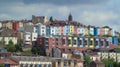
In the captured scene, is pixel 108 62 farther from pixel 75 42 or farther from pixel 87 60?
pixel 75 42

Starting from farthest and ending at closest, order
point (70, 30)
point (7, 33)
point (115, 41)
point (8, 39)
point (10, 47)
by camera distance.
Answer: point (70, 30), point (115, 41), point (7, 33), point (8, 39), point (10, 47)

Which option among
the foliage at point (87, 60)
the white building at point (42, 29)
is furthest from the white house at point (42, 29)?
the foliage at point (87, 60)

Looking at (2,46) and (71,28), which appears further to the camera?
(71,28)

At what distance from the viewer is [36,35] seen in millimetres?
62938

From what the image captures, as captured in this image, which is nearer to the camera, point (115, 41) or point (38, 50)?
point (38, 50)

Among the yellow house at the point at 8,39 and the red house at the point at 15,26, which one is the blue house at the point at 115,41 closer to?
the red house at the point at 15,26

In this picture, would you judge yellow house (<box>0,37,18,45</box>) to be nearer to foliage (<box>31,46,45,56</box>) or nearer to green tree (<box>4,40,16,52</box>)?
green tree (<box>4,40,16,52</box>)

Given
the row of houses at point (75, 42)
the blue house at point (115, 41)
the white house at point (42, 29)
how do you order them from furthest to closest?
the white house at point (42, 29), the blue house at point (115, 41), the row of houses at point (75, 42)

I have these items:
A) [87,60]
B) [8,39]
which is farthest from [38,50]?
[87,60]

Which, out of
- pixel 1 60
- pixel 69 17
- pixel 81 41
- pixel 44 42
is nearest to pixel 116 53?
pixel 81 41

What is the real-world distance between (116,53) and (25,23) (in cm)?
1640

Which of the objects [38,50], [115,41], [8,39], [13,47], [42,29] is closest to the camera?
[13,47]

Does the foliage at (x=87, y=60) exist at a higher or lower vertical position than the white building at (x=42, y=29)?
lower

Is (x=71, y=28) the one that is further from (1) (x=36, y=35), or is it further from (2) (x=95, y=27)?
(1) (x=36, y=35)
